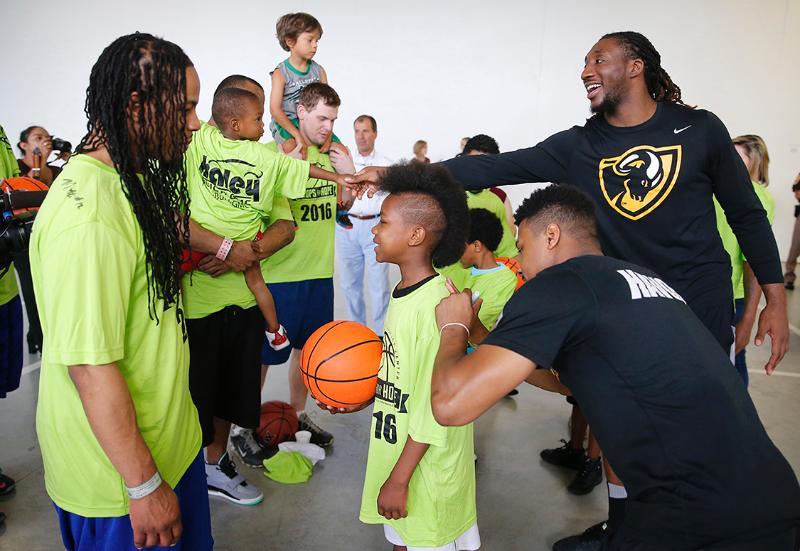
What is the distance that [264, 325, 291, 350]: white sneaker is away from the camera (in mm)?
2970

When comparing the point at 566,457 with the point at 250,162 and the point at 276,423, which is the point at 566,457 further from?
the point at 250,162

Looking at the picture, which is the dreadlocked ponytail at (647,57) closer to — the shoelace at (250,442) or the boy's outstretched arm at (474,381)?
the boy's outstretched arm at (474,381)

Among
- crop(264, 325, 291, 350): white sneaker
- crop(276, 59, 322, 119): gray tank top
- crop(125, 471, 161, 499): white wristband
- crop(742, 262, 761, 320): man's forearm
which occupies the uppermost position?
crop(276, 59, 322, 119): gray tank top

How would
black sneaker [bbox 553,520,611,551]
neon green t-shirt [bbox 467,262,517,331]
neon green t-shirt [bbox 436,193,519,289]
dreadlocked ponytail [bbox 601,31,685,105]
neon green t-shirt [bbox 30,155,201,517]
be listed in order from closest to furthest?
neon green t-shirt [bbox 30,155,201,517]
dreadlocked ponytail [bbox 601,31,685,105]
black sneaker [bbox 553,520,611,551]
neon green t-shirt [bbox 467,262,517,331]
neon green t-shirt [bbox 436,193,519,289]

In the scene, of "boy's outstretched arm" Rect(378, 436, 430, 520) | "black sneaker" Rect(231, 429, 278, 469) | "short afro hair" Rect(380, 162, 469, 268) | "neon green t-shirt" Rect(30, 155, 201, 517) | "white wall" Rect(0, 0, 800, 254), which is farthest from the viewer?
"white wall" Rect(0, 0, 800, 254)

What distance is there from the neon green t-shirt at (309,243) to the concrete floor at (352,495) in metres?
1.06

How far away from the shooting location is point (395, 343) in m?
1.92

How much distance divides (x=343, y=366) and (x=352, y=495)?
1.12 m

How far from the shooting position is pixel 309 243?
3279 millimetres

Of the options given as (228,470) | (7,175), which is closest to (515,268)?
(228,470)

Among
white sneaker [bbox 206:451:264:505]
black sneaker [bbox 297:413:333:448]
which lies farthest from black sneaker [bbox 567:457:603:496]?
white sneaker [bbox 206:451:264:505]

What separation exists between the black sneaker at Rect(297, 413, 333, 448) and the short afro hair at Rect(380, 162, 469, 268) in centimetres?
173

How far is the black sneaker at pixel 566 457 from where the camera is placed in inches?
128

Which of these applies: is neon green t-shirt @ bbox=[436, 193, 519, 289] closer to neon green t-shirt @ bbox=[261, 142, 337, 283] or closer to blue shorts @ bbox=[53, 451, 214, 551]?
neon green t-shirt @ bbox=[261, 142, 337, 283]
